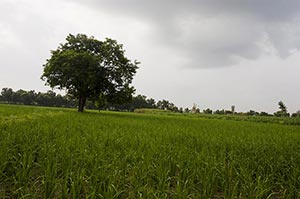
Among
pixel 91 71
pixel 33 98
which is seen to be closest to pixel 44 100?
pixel 33 98

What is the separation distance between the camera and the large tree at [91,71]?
29.2m

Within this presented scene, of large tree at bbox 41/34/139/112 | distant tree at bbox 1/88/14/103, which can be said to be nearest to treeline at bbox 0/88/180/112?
distant tree at bbox 1/88/14/103

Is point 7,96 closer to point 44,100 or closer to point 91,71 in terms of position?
point 44,100

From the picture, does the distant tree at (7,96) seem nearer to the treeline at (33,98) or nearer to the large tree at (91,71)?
the treeline at (33,98)

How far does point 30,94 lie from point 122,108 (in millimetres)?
35904

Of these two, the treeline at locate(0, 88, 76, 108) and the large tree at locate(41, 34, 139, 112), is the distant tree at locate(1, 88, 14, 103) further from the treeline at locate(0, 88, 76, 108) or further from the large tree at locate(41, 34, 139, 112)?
the large tree at locate(41, 34, 139, 112)

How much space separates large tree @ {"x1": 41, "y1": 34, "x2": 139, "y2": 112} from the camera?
95.8ft

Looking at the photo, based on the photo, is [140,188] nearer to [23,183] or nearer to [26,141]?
[23,183]

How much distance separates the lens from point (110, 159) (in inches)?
200

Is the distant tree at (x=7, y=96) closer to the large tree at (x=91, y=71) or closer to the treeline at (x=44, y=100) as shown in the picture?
the treeline at (x=44, y=100)

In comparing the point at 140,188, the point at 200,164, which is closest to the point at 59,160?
the point at 140,188

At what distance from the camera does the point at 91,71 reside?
2953cm

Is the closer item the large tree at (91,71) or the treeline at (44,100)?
the large tree at (91,71)

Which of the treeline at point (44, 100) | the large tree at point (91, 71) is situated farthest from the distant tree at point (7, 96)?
the large tree at point (91, 71)
